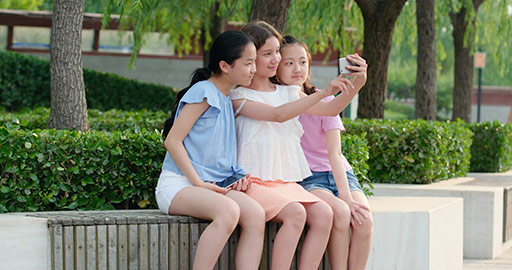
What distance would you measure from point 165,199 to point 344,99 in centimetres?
107

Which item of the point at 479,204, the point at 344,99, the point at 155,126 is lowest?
the point at 479,204

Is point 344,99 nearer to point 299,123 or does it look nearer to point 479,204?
point 299,123

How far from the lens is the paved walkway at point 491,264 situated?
641cm

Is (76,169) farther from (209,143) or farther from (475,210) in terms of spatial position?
(475,210)

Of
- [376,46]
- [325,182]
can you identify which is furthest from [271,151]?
[376,46]

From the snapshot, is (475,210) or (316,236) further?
(475,210)

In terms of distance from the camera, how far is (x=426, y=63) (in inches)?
438

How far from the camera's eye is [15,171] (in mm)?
4203

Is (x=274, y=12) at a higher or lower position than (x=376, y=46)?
higher

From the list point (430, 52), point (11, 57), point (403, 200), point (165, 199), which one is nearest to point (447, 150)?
point (403, 200)

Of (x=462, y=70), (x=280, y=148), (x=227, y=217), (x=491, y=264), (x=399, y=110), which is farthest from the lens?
(x=399, y=110)

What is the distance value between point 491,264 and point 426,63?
5.03m

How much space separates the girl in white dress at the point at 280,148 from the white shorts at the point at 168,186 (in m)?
0.34

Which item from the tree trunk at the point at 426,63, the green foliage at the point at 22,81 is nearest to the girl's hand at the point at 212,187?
the tree trunk at the point at 426,63
